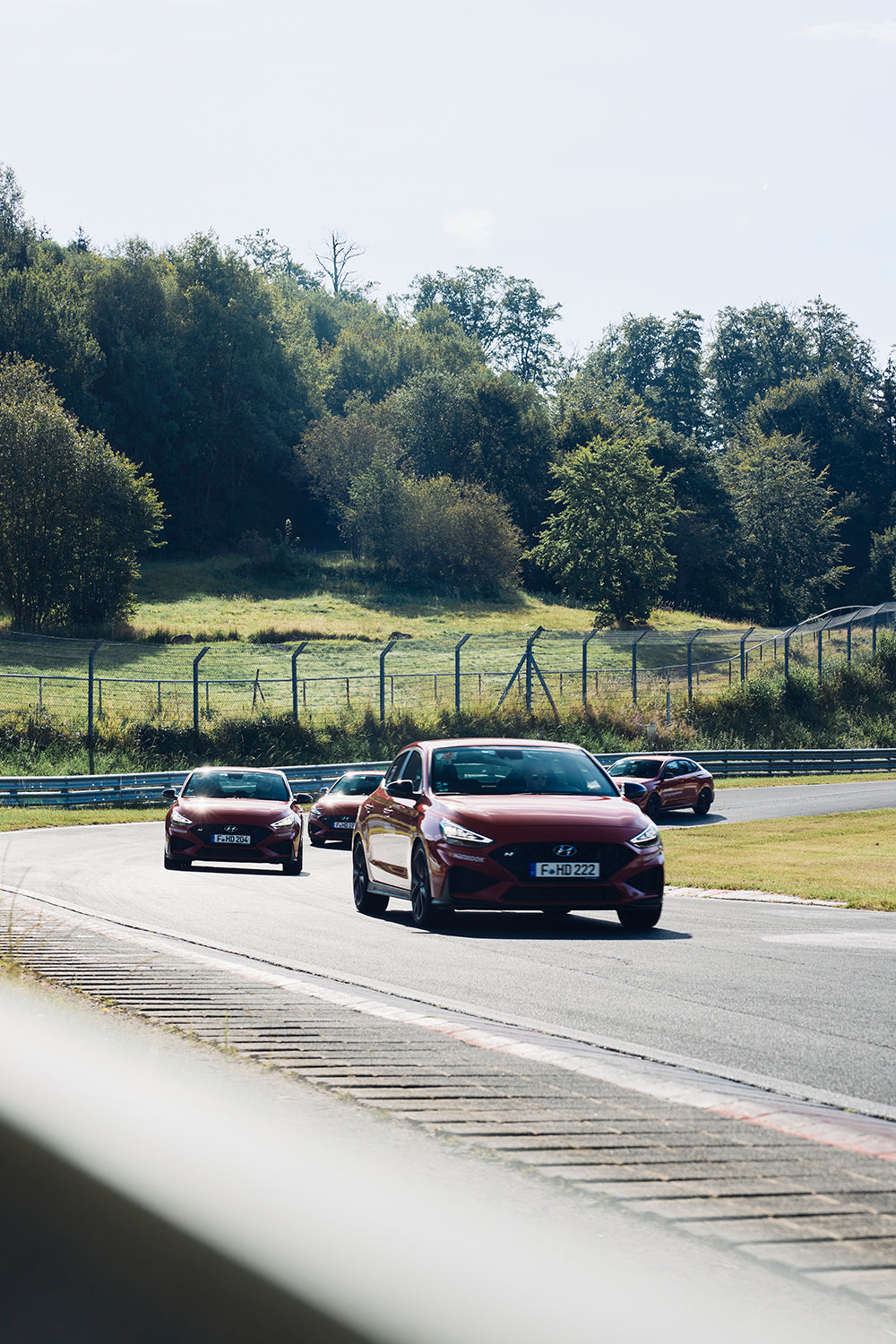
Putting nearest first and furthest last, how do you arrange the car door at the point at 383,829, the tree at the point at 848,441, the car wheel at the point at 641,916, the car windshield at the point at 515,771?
the car wheel at the point at 641,916 < the car windshield at the point at 515,771 < the car door at the point at 383,829 < the tree at the point at 848,441

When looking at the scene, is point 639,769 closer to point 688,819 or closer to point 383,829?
point 688,819

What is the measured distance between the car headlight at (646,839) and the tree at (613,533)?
203 ft

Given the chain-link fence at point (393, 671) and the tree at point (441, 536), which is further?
the tree at point (441, 536)

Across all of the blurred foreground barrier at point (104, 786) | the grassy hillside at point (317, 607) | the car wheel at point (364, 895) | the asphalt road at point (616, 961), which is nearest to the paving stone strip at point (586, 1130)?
the asphalt road at point (616, 961)

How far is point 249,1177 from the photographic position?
12.4 ft

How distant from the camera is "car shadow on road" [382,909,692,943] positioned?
12014mm

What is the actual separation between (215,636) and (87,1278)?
58.4 meters

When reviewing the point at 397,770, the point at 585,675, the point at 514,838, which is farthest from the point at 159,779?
the point at 514,838

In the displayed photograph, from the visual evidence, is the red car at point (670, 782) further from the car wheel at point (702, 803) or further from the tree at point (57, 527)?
the tree at point (57, 527)

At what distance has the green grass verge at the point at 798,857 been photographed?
17.4 meters

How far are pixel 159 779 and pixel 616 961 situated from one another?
2442 cm

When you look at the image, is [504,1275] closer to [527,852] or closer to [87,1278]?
[87,1278]

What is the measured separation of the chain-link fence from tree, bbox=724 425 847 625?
143 ft

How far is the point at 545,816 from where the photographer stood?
1202 cm
